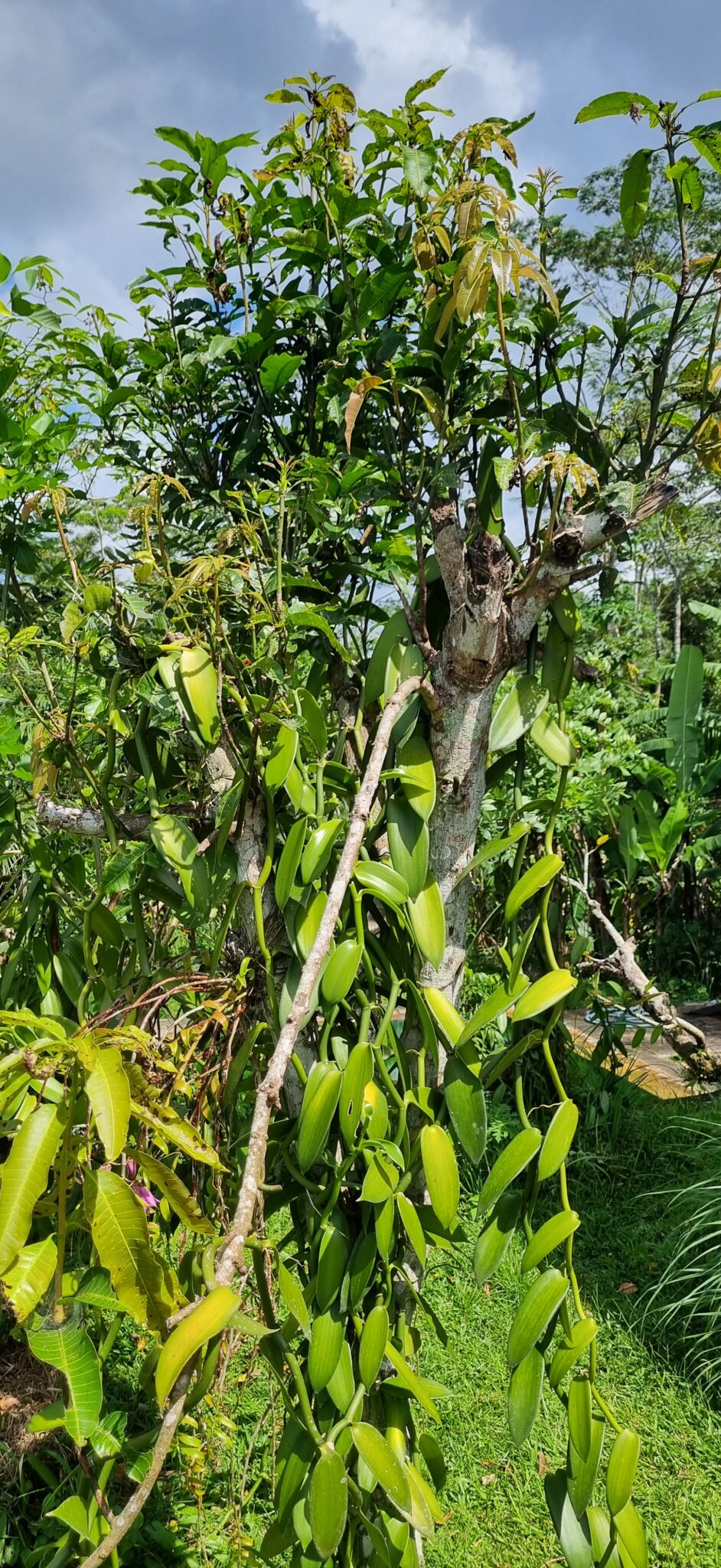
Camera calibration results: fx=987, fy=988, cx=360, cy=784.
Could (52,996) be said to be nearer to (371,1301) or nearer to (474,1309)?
(371,1301)

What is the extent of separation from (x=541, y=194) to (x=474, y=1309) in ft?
5.77

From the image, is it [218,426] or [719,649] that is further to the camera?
[719,649]

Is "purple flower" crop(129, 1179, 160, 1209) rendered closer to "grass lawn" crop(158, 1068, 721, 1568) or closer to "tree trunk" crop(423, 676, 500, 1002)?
"tree trunk" crop(423, 676, 500, 1002)

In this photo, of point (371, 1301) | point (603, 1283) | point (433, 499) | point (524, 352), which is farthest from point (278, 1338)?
point (603, 1283)

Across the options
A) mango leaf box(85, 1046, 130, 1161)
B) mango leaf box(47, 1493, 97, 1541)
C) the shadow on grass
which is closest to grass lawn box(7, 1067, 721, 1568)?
the shadow on grass

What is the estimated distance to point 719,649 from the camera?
10766 millimetres

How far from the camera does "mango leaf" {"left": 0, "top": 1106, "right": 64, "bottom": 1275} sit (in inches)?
15.8

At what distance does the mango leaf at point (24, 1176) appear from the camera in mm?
402

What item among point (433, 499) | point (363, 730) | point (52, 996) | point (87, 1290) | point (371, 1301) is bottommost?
point (371, 1301)

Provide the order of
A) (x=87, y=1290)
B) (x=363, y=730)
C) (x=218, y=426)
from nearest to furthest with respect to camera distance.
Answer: (x=87, y=1290), (x=363, y=730), (x=218, y=426)

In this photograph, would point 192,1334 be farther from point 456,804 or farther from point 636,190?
point 636,190

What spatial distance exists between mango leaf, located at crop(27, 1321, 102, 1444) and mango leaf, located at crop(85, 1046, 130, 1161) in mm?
127

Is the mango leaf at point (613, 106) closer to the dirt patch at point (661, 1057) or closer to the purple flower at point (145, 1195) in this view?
the purple flower at point (145, 1195)

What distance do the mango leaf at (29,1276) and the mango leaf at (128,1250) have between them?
3cm
